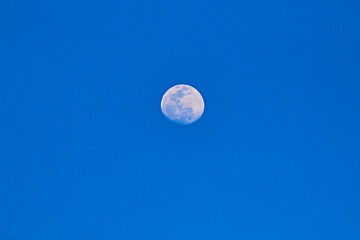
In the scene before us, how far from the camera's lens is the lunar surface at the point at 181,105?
148 inches

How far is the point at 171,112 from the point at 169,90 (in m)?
0.33

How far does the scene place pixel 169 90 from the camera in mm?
3957

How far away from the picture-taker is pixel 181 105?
375 centimetres

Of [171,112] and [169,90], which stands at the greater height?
[169,90]

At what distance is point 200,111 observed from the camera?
3.96 metres

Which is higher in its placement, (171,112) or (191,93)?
(191,93)

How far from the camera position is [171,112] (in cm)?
378

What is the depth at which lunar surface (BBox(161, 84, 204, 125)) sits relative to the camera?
3.76 meters

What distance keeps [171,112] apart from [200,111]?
0.39 meters

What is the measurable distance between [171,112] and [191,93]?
0.35 meters

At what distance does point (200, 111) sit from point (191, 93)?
24 cm
